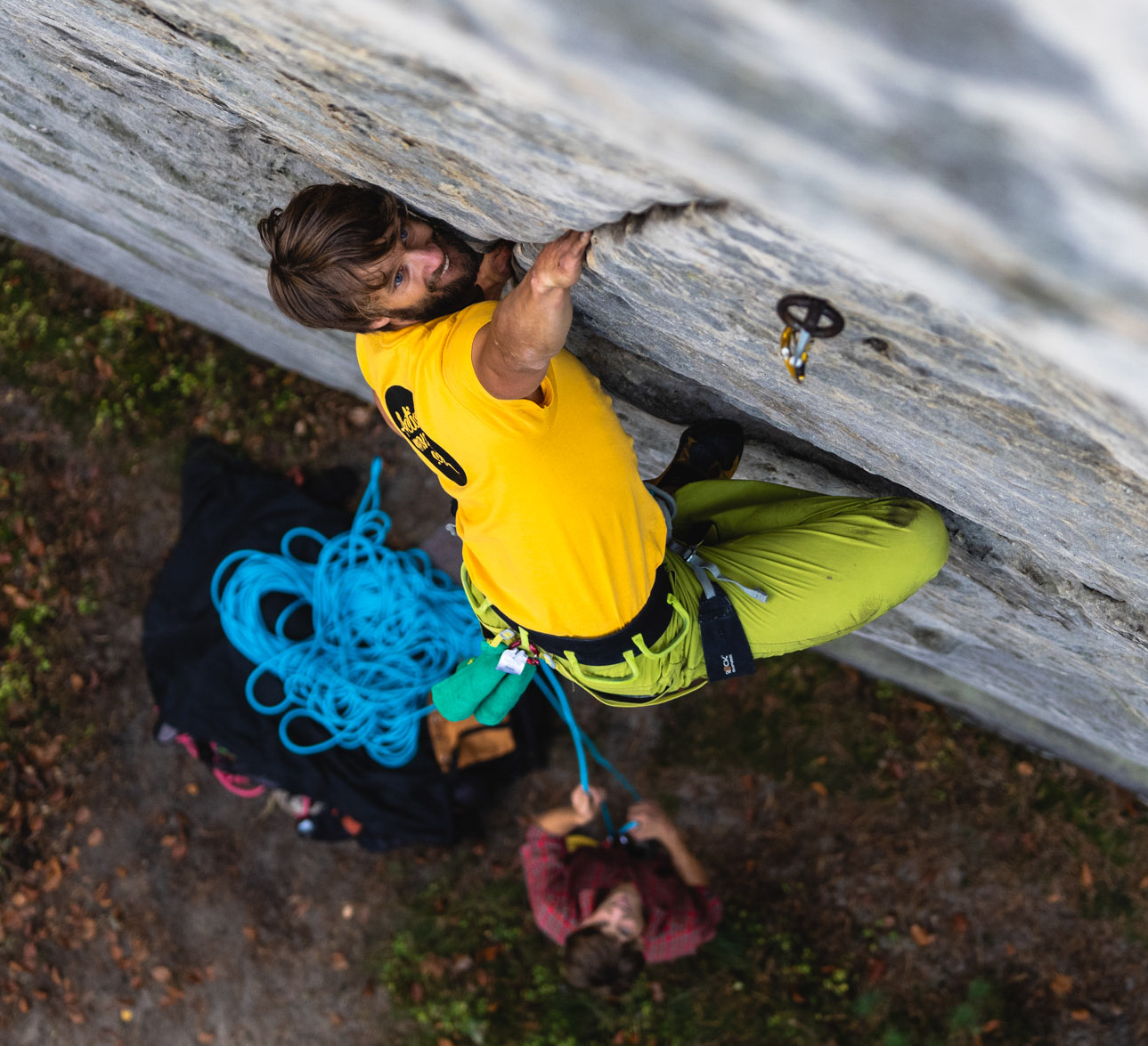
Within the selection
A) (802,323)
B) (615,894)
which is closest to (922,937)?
(615,894)

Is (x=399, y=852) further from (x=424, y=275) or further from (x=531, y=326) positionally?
(x=531, y=326)

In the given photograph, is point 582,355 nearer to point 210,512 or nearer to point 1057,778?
point 210,512

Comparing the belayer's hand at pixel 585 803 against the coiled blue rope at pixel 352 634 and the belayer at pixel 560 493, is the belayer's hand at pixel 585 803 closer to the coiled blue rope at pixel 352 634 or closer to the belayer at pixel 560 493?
the coiled blue rope at pixel 352 634

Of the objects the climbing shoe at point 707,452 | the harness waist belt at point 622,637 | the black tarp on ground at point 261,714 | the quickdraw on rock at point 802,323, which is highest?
the quickdraw on rock at point 802,323

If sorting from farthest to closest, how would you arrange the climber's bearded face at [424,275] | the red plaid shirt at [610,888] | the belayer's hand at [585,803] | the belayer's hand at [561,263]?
the belayer's hand at [585,803], the red plaid shirt at [610,888], the climber's bearded face at [424,275], the belayer's hand at [561,263]

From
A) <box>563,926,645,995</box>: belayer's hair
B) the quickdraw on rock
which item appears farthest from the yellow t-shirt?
<box>563,926,645,995</box>: belayer's hair

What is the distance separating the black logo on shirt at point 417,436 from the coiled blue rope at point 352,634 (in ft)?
8.24

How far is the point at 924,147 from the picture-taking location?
3.05ft

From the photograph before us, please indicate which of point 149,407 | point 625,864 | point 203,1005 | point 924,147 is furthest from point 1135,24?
point 203,1005

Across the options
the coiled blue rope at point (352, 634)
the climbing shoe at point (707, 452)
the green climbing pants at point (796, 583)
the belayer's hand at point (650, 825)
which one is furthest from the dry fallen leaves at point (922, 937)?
the climbing shoe at point (707, 452)

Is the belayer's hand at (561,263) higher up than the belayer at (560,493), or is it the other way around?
the belayer's hand at (561,263)

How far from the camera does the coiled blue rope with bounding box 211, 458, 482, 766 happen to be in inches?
179

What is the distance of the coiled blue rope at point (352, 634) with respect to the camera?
4.55 metres

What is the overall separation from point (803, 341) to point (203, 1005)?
17.4ft
